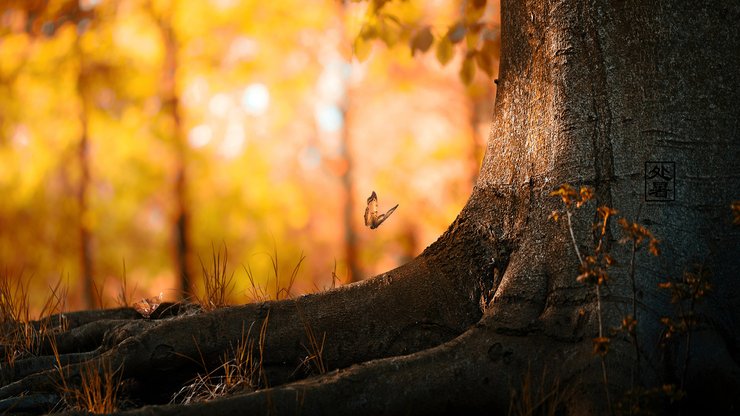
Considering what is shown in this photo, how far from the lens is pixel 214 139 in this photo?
10.8m

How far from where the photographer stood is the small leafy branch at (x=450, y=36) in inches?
154

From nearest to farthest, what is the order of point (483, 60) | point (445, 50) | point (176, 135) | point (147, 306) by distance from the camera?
point (147, 306), point (445, 50), point (483, 60), point (176, 135)

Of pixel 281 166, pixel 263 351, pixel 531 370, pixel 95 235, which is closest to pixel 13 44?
pixel 95 235

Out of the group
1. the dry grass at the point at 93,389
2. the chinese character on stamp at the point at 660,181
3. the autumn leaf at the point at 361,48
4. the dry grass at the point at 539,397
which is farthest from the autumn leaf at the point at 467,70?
the dry grass at the point at 93,389

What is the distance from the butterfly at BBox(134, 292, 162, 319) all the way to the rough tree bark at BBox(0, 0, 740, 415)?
1.89ft

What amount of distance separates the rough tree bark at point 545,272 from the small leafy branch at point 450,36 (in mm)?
1126

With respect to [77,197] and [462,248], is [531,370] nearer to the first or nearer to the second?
[462,248]

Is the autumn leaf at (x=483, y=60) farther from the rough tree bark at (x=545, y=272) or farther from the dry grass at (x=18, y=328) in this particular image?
the dry grass at (x=18, y=328)

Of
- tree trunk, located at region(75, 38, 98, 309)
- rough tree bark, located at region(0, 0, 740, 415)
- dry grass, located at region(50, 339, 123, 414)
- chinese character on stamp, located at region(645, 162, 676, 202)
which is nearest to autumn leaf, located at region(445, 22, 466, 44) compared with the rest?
rough tree bark, located at region(0, 0, 740, 415)

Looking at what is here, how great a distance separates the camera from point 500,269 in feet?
8.25

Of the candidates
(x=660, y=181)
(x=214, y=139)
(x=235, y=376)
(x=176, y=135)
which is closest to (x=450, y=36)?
(x=660, y=181)

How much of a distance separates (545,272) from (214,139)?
9043mm

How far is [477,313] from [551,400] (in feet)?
1.92

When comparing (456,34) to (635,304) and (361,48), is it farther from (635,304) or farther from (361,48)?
(635,304)
